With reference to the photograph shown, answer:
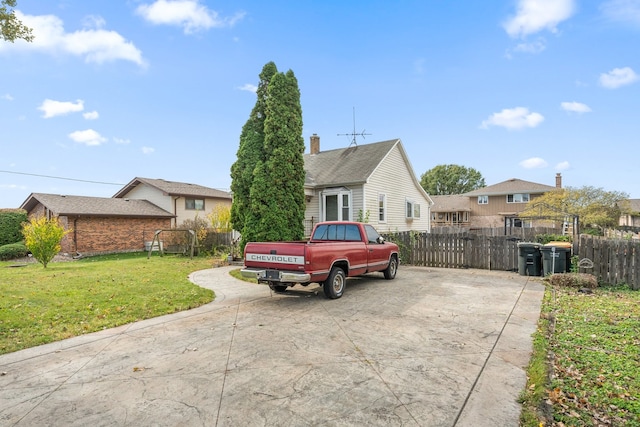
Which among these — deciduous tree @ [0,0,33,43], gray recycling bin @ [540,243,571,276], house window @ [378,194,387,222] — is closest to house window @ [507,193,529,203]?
house window @ [378,194,387,222]

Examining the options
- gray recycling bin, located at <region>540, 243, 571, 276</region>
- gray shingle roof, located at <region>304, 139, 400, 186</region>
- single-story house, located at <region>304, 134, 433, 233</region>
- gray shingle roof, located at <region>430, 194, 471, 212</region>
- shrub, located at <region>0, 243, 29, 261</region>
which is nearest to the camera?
gray recycling bin, located at <region>540, 243, 571, 276</region>

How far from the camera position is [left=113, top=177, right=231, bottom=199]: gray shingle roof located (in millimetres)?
27222

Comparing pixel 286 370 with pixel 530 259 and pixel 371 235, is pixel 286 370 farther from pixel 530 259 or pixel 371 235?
pixel 530 259

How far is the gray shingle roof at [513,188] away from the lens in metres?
40.1

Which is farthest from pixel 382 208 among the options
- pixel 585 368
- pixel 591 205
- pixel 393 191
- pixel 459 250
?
pixel 591 205

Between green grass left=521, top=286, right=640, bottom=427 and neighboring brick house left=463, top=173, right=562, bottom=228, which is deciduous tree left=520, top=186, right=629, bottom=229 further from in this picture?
green grass left=521, top=286, right=640, bottom=427

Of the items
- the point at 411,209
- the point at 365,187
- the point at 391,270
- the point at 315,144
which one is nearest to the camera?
the point at 391,270

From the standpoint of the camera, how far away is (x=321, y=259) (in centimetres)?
750

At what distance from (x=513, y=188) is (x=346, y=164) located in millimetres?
32125

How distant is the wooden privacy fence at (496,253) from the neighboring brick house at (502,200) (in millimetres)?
31242

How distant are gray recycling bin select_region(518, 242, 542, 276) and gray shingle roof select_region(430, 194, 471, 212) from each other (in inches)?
1481

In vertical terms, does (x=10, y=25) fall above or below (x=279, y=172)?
above

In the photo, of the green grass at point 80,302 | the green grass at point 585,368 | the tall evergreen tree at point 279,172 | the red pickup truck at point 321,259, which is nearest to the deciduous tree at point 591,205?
the tall evergreen tree at point 279,172

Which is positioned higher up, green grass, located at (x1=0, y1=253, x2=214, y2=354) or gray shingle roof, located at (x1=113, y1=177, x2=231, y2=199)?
gray shingle roof, located at (x1=113, y1=177, x2=231, y2=199)
